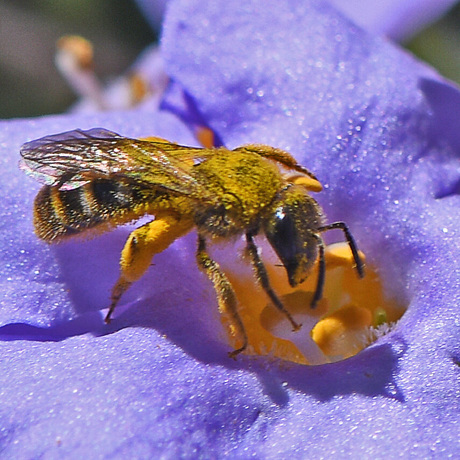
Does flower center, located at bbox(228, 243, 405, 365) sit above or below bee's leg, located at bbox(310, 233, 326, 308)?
A: below

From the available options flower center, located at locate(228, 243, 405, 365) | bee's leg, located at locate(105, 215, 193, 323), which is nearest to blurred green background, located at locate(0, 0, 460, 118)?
flower center, located at locate(228, 243, 405, 365)

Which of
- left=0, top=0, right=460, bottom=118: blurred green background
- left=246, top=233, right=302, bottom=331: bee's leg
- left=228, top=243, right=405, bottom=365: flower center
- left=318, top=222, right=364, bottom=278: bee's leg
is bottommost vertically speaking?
left=0, top=0, right=460, bottom=118: blurred green background

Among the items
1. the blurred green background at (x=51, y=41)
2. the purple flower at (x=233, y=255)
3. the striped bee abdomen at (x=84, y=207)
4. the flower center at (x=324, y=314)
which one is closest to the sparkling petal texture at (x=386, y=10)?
the purple flower at (x=233, y=255)

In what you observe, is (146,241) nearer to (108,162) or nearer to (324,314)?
(108,162)

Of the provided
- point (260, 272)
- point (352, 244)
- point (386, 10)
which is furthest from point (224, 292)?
point (386, 10)

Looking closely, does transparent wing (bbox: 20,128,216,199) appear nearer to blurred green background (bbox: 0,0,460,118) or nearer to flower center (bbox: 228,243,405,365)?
flower center (bbox: 228,243,405,365)

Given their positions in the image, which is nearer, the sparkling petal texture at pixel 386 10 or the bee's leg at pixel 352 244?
the bee's leg at pixel 352 244

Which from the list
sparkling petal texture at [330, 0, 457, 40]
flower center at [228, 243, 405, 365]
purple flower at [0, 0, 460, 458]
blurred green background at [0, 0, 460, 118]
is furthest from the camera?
blurred green background at [0, 0, 460, 118]

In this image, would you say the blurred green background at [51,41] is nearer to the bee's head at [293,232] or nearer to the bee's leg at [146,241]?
the bee's leg at [146,241]
